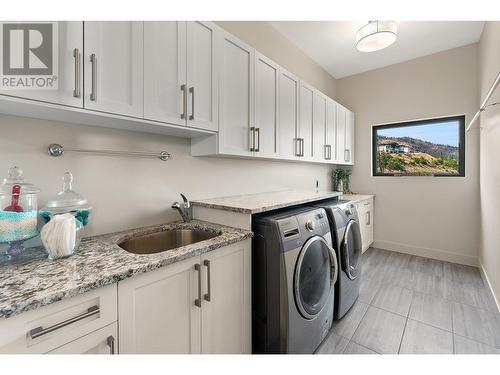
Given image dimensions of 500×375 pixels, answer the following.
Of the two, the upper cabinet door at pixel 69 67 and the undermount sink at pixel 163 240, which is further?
the undermount sink at pixel 163 240

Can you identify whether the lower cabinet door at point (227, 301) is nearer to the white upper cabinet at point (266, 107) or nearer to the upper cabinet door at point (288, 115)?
the white upper cabinet at point (266, 107)

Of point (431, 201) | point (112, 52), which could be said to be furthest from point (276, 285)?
point (431, 201)

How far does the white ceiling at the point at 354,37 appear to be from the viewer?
100.0 inches

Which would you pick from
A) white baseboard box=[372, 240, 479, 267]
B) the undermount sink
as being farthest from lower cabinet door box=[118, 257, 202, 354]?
white baseboard box=[372, 240, 479, 267]

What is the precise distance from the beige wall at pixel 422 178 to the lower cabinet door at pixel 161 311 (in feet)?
11.5

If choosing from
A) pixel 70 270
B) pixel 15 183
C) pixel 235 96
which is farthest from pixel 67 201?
pixel 235 96

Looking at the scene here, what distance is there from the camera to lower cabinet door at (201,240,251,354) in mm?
1157

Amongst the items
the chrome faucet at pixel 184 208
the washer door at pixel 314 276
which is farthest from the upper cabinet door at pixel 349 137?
the chrome faucet at pixel 184 208

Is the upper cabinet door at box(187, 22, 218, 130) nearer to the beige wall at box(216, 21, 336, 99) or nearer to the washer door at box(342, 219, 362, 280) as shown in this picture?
the beige wall at box(216, 21, 336, 99)

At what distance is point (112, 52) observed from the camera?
108 centimetres

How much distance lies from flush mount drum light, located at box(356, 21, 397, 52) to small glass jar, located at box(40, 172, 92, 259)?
2.76 m

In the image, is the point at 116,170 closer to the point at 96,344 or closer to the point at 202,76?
the point at 202,76
